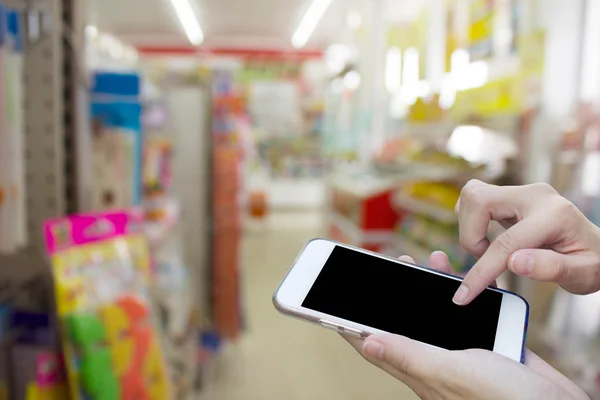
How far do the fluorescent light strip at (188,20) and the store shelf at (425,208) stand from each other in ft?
2.67

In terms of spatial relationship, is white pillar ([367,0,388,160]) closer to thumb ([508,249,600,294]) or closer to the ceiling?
the ceiling

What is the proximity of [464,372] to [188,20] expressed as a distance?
50cm

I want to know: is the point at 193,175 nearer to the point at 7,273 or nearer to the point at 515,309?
the point at 7,273

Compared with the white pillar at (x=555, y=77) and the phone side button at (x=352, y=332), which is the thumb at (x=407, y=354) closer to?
the phone side button at (x=352, y=332)

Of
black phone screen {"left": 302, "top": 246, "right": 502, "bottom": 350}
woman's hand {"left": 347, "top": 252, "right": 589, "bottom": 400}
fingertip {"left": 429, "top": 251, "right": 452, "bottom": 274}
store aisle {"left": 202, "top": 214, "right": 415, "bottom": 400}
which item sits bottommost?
store aisle {"left": 202, "top": 214, "right": 415, "bottom": 400}

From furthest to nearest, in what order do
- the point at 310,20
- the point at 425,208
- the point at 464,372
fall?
the point at 425,208 → the point at 310,20 → the point at 464,372

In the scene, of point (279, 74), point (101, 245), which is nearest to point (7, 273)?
point (101, 245)

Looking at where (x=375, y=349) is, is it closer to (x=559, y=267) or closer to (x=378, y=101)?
(x=559, y=267)

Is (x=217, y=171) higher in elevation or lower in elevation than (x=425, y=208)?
higher

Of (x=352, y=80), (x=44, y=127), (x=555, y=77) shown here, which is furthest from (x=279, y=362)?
(x=352, y=80)

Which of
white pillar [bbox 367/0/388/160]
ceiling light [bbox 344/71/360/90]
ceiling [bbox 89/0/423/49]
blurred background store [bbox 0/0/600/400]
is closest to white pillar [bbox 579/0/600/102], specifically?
blurred background store [bbox 0/0/600/400]

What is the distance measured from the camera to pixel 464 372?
13.4 inches

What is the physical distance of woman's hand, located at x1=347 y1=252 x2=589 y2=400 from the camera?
33 centimetres

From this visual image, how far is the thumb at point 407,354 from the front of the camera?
342 millimetres
